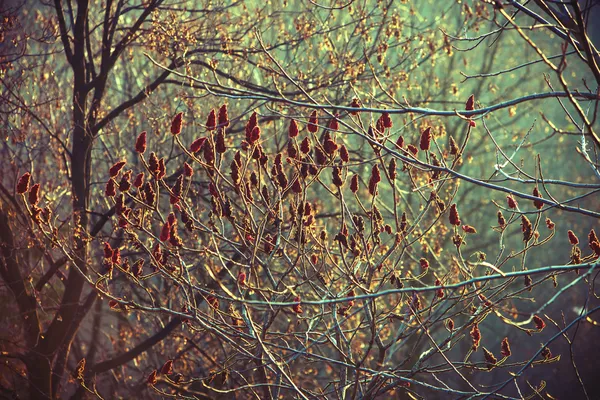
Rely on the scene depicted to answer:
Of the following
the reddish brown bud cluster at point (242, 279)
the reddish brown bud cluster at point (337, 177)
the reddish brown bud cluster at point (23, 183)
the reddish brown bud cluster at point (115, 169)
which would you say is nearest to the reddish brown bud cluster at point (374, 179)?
the reddish brown bud cluster at point (337, 177)

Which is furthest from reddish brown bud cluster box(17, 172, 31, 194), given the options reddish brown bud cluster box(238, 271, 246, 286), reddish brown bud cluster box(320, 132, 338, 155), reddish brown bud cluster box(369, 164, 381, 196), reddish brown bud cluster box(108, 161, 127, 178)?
reddish brown bud cluster box(369, 164, 381, 196)

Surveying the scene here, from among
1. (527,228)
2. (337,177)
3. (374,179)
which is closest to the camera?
(337,177)

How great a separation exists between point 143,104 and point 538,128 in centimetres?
1394

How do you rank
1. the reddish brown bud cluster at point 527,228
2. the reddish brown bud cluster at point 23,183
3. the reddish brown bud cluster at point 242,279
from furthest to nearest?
the reddish brown bud cluster at point 527,228
the reddish brown bud cluster at point 23,183
the reddish brown bud cluster at point 242,279

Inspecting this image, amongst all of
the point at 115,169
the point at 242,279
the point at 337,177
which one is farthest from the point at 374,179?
the point at 115,169

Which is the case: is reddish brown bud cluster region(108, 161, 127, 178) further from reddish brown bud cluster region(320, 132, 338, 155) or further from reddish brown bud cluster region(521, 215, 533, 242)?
reddish brown bud cluster region(521, 215, 533, 242)

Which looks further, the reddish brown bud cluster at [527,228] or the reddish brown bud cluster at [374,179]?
the reddish brown bud cluster at [527,228]

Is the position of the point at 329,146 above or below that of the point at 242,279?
above

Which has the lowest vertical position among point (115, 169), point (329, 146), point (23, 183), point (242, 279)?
point (242, 279)

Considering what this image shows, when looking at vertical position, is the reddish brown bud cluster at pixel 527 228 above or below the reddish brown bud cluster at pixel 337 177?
below

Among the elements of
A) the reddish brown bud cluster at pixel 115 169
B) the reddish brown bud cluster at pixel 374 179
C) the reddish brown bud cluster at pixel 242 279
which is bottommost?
the reddish brown bud cluster at pixel 242 279

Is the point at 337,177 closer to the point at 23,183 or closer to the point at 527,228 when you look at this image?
the point at 527,228

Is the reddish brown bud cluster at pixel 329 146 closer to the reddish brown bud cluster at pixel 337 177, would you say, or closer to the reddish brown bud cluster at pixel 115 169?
the reddish brown bud cluster at pixel 337 177

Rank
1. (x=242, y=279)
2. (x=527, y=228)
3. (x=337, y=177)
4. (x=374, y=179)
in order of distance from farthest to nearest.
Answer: (x=527, y=228), (x=374, y=179), (x=337, y=177), (x=242, y=279)
